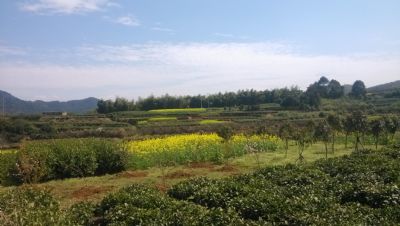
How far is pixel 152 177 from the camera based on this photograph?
64.5 feet

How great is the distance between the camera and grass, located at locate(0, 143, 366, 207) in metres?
16.6

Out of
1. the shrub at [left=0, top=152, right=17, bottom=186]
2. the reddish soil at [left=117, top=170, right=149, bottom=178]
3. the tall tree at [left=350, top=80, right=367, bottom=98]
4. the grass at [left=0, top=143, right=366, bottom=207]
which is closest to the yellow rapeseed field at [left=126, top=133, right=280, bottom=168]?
the grass at [left=0, top=143, right=366, bottom=207]

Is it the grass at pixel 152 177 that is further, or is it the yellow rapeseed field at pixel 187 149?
the yellow rapeseed field at pixel 187 149

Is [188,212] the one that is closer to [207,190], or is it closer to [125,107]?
[207,190]

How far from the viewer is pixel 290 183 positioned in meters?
12.9

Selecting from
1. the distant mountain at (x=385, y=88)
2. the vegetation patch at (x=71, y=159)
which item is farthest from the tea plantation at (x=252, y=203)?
the distant mountain at (x=385, y=88)

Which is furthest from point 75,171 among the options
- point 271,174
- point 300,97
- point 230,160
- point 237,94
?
point 237,94

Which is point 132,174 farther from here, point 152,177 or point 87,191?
point 87,191

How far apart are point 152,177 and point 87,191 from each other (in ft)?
11.7

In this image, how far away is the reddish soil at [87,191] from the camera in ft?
53.0

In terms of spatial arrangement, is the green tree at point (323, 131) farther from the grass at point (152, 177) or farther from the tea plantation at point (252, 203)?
the tea plantation at point (252, 203)

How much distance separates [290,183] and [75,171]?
12.0 meters

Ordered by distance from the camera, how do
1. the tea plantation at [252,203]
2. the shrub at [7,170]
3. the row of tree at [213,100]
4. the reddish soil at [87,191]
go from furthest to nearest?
the row of tree at [213,100], the shrub at [7,170], the reddish soil at [87,191], the tea plantation at [252,203]

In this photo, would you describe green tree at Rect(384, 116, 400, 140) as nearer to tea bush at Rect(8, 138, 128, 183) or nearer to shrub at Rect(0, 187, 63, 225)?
tea bush at Rect(8, 138, 128, 183)
